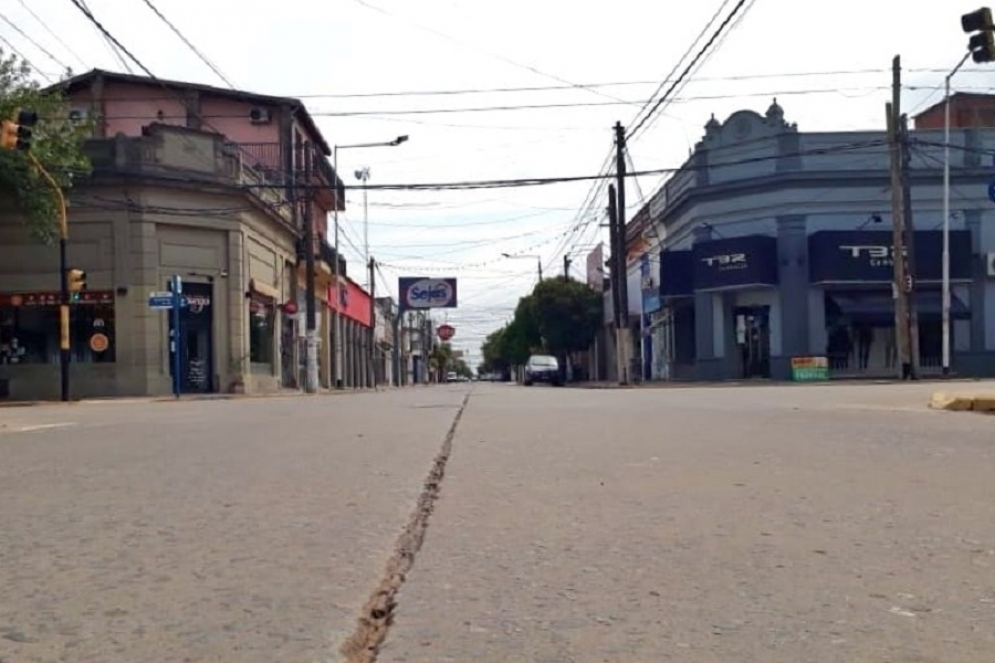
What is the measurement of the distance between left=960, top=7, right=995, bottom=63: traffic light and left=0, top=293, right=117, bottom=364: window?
27.4 meters

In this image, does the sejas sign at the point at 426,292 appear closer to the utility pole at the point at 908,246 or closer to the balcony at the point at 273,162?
the balcony at the point at 273,162

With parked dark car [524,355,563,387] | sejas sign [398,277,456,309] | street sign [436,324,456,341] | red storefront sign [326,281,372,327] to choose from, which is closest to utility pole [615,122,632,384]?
parked dark car [524,355,563,387]

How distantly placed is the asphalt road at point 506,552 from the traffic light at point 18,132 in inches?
433

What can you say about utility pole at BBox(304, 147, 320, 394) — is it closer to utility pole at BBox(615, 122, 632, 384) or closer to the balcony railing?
the balcony railing

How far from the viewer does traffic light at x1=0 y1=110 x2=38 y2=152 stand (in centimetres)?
2202

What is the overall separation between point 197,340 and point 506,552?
34.7m

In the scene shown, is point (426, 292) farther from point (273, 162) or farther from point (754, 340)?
point (754, 340)

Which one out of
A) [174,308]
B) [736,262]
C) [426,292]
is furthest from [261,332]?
[426,292]

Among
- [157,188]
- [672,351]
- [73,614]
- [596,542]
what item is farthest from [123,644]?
[672,351]

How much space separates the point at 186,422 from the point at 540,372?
4435 centimetres

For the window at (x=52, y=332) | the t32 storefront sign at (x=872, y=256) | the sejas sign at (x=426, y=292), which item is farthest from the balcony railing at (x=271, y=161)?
the sejas sign at (x=426, y=292)

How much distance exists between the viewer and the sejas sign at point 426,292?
296 ft

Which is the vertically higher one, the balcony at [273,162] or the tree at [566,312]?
the balcony at [273,162]

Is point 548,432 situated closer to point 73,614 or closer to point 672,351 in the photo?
point 73,614
